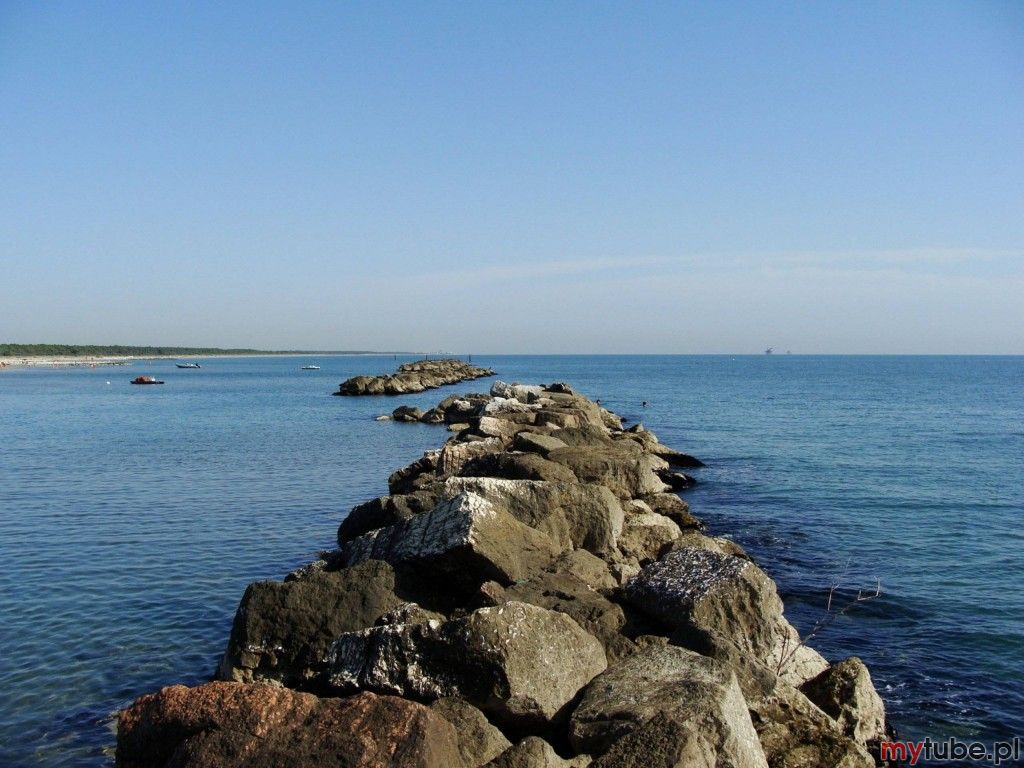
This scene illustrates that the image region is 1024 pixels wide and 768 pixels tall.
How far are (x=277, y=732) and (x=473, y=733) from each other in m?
1.47

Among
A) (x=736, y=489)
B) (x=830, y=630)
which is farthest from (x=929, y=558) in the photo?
(x=736, y=489)

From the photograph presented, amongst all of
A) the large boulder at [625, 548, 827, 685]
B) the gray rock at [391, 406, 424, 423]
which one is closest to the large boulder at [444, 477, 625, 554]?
the large boulder at [625, 548, 827, 685]

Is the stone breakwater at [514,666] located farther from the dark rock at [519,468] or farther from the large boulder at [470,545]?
the dark rock at [519,468]

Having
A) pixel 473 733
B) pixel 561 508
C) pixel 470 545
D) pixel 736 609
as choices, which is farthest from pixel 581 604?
pixel 561 508

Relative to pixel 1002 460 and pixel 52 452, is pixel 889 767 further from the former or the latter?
pixel 52 452

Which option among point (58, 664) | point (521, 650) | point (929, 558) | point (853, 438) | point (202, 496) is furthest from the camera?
point (853, 438)

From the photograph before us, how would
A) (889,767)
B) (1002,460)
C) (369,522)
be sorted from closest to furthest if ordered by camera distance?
1. (889,767)
2. (369,522)
3. (1002,460)

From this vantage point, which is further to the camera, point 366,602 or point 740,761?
point 366,602

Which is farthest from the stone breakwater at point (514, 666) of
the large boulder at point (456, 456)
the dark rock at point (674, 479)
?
the dark rock at point (674, 479)

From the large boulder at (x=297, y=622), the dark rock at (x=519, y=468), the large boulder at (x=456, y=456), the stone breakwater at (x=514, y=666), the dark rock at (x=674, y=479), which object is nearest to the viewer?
the stone breakwater at (x=514, y=666)

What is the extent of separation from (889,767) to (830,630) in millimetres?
3860

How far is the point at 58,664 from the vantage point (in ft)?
33.7

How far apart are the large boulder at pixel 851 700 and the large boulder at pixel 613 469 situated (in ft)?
25.4

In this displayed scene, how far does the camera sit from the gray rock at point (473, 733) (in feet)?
20.3
